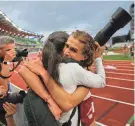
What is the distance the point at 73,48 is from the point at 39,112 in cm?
40

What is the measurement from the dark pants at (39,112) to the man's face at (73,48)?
0.99 feet

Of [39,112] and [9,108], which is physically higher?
[39,112]

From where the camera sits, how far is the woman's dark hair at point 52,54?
4.12 feet

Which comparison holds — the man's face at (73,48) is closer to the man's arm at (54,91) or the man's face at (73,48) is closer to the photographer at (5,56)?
the man's arm at (54,91)

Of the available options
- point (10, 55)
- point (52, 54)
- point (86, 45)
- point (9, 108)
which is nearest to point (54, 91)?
point (52, 54)

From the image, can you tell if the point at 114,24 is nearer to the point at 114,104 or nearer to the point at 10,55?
the point at 10,55

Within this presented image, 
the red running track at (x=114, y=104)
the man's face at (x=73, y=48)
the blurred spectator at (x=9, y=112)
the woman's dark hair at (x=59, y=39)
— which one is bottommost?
the red running track at (x=114, y=104)

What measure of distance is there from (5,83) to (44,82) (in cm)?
84

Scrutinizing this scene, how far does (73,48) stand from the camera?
138cm

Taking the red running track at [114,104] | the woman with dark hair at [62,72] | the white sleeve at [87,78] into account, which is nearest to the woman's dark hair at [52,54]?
the woman with dark hair at [62,72]

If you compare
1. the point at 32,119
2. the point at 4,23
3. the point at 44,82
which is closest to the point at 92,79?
the point at 44,82

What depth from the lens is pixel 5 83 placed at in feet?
6.61

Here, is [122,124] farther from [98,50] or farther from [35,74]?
[35,74]

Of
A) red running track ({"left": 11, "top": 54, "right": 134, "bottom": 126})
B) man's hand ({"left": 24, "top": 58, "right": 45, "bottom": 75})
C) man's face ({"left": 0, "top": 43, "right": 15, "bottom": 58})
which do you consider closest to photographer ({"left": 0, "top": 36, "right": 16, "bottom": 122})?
man's face ({"left": 0, "top": 43, "right": 15, "bottom": 58})
